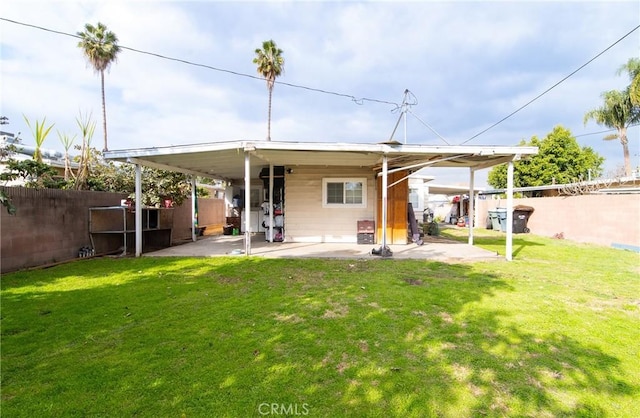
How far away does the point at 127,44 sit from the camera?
802cm

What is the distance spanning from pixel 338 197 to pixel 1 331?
7911mm

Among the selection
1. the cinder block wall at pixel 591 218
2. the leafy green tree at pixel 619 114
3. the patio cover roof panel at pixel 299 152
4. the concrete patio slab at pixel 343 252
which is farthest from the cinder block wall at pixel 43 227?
the leafy green tree at pixel 619 114

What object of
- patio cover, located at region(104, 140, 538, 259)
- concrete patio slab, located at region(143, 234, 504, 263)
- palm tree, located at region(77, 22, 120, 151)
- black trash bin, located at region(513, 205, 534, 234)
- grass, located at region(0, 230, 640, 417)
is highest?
palm tree, located at region(77, 22, 120, 151)

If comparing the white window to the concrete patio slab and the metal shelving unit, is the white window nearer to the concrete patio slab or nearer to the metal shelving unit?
the concrete patio slab

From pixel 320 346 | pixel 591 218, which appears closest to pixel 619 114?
pixel 591 218

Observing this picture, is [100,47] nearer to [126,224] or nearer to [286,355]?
[126,224]

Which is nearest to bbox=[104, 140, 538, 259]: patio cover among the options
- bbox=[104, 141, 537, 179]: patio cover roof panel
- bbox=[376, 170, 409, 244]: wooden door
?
bbox=[104, 141, 537, 179]: patio cover roof panel

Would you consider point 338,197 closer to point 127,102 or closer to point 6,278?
point 6,278

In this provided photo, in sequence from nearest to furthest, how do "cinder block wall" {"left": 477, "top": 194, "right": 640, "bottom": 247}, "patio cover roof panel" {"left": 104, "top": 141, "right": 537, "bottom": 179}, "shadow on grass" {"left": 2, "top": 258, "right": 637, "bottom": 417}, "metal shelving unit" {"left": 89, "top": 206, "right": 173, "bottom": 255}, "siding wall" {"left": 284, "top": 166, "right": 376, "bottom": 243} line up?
"shadow on grass" {"left": 2, "top": 258, "right": 637, "bottom": 417}, "patio cover roof panel" {"left": 104, "top": 141, "right": 537, "bottom": 179}, "metal shelving unit" {"left": 89, "top": 206, "right": 173, "bottom": 255}, "cinder block wall" {"left": 477, "top": 194, "right": 640, "bottom": 247}, "siding wall" {"left": 284, "top": 166, "right": 376, "bottom": 243}

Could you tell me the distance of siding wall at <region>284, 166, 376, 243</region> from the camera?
9586mm

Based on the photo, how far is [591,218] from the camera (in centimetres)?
1027

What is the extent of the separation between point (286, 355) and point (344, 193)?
7.43 m

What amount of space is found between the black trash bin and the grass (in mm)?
9960

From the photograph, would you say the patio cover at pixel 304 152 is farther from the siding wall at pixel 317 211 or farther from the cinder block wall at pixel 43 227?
the siding wall at pixel 317 211
